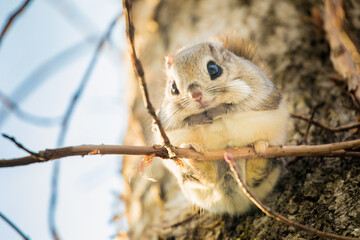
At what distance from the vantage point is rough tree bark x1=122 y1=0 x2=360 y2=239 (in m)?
1.48

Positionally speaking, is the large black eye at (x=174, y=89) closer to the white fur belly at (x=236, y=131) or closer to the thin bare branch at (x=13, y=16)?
the white fur belly at (x=236, y=131)

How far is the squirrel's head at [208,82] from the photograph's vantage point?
156 cm

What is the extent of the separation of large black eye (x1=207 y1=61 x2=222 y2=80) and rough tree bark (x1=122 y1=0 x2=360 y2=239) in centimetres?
45

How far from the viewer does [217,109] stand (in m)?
1.57

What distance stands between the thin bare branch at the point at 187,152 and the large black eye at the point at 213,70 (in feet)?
1.23

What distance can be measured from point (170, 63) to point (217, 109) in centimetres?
35

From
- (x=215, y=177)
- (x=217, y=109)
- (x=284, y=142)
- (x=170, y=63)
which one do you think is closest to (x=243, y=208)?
(x=215, y=177)

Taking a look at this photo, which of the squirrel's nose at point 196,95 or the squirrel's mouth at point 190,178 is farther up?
the squirrel's nose at point 196,95

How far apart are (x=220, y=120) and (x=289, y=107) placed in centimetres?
74

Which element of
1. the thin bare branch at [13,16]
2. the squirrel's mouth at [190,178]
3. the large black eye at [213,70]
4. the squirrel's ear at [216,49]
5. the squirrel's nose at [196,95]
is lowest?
the squirrel's mouth at [190,178]

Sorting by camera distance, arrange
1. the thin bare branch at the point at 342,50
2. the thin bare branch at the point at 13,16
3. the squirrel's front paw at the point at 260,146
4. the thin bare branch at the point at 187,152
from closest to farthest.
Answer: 1. the thin bare branch at the point at 187,152
2. the thin bare branch at the point at 13,16
3. the squirrel's front paw at the point at 260,146
4. the thin bare branch at the point at 342,50

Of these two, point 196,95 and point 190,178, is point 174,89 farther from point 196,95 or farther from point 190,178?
point 190,178

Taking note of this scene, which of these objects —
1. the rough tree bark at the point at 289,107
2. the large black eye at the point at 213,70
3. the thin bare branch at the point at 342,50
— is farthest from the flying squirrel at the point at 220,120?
the thin bare branch at the point at 342,50

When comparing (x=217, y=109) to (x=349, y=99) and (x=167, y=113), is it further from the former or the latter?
(x=349, y=99)
